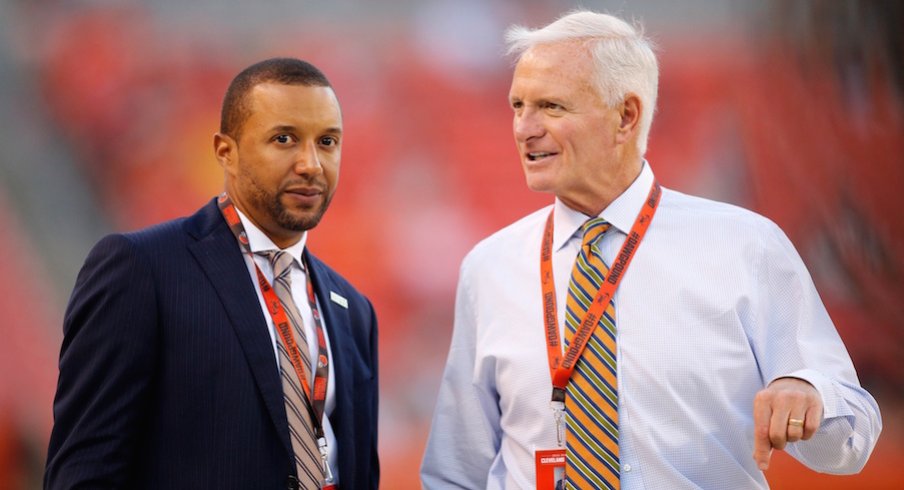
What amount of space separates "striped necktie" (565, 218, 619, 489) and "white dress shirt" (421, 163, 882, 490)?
0.11 ft

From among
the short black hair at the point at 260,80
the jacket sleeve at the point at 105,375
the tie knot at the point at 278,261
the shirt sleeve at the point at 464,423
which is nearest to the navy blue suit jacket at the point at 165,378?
the jacket sleeve at the point at 105,375

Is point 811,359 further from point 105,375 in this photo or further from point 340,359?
point 105,375

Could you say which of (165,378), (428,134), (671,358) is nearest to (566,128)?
(671,358)

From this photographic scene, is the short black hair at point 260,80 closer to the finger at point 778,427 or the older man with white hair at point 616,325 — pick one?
the older man with white hair at point 616,325

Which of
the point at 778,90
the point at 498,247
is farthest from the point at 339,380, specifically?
the point at 778,90

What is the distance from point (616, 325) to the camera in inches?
94.1

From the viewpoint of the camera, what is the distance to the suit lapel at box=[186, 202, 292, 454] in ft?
7.51

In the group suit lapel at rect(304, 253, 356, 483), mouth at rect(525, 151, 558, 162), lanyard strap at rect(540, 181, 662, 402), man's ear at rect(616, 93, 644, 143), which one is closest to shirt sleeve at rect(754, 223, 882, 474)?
lanyard strap at rect(540, 181, 662, 402)

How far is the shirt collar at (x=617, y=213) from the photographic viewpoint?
2.52 meters

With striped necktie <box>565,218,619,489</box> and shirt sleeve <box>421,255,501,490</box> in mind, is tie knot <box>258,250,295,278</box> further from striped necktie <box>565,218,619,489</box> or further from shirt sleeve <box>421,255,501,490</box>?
striped necktie <box>565,218,619,489</box>

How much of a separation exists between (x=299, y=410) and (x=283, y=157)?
1.99 feet

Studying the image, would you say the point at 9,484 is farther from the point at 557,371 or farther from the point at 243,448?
the point at 557,371

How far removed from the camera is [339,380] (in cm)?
252

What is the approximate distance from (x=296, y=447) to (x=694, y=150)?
2856 mm
